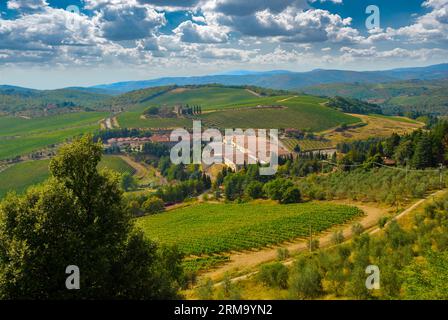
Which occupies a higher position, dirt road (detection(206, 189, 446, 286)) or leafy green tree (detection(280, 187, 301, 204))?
dirt road (detection(206, 189, 446, 286))

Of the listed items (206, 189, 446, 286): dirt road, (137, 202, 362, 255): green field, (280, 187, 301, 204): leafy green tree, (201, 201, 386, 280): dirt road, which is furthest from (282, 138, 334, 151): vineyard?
(206, 189, 446, 286): dirt road

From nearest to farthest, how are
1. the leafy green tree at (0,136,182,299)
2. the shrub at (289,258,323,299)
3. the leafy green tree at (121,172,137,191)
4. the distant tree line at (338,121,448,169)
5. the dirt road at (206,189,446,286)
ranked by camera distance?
the leafy green tree at (0,136,182,299)
the shrub at (289,258,323,299)
the dirt road at (206,189,446,286)
the distant tree line at (338,121,448,169)
the leafy green tree at (121,172,137,191)

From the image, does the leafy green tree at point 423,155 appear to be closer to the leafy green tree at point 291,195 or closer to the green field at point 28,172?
the leafy green tree at point 291,195

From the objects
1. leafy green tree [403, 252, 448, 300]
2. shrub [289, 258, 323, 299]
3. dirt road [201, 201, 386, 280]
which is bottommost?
dirt road [201, 201, 386, 280]

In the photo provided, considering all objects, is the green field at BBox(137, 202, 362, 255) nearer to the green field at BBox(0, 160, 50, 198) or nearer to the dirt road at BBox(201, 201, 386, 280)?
the dirt road at BBox(201, 201, 386, 280)

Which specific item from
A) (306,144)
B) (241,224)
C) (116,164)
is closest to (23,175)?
(116,164)

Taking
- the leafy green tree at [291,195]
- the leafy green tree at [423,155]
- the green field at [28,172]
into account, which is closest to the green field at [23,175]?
the green field at [28,172]

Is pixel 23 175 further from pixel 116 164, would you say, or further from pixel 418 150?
pixel 418 150

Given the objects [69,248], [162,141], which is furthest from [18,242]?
[162,141]
